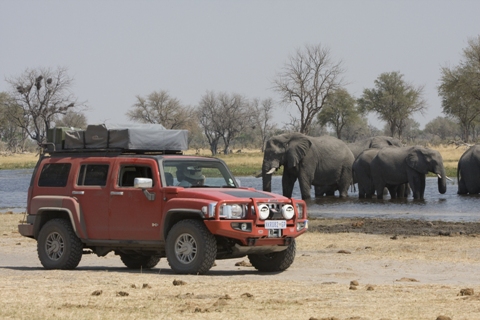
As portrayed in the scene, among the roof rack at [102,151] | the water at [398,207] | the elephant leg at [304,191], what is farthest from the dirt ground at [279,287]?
the elephant leg at [304,191]

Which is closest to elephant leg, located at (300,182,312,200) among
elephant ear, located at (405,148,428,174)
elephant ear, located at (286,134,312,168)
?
elephant ear, located at (286,134,312,168)

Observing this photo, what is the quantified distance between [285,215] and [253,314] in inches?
165

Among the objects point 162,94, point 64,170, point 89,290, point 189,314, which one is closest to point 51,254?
point 64,170

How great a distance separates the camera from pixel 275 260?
1523 cm

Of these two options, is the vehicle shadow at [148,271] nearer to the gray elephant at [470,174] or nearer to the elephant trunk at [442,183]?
the elephant trunk at [442,183]

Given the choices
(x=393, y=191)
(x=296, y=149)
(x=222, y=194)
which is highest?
(x=296, y=149)

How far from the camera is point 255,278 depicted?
46.7 feet

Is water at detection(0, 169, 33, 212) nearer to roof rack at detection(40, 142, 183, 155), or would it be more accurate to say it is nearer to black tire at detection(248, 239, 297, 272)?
roof rack at detection(40, 142, 183, 155)

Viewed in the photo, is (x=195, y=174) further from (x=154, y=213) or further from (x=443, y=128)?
(x=443, y=128)

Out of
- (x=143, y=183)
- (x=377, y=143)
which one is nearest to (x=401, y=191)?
(x=377, y=143)

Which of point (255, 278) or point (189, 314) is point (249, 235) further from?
point (189, 314)

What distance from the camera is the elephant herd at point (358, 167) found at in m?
→ 39.8

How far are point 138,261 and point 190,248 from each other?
213 cm

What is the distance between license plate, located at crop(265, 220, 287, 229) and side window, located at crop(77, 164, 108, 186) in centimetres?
274
